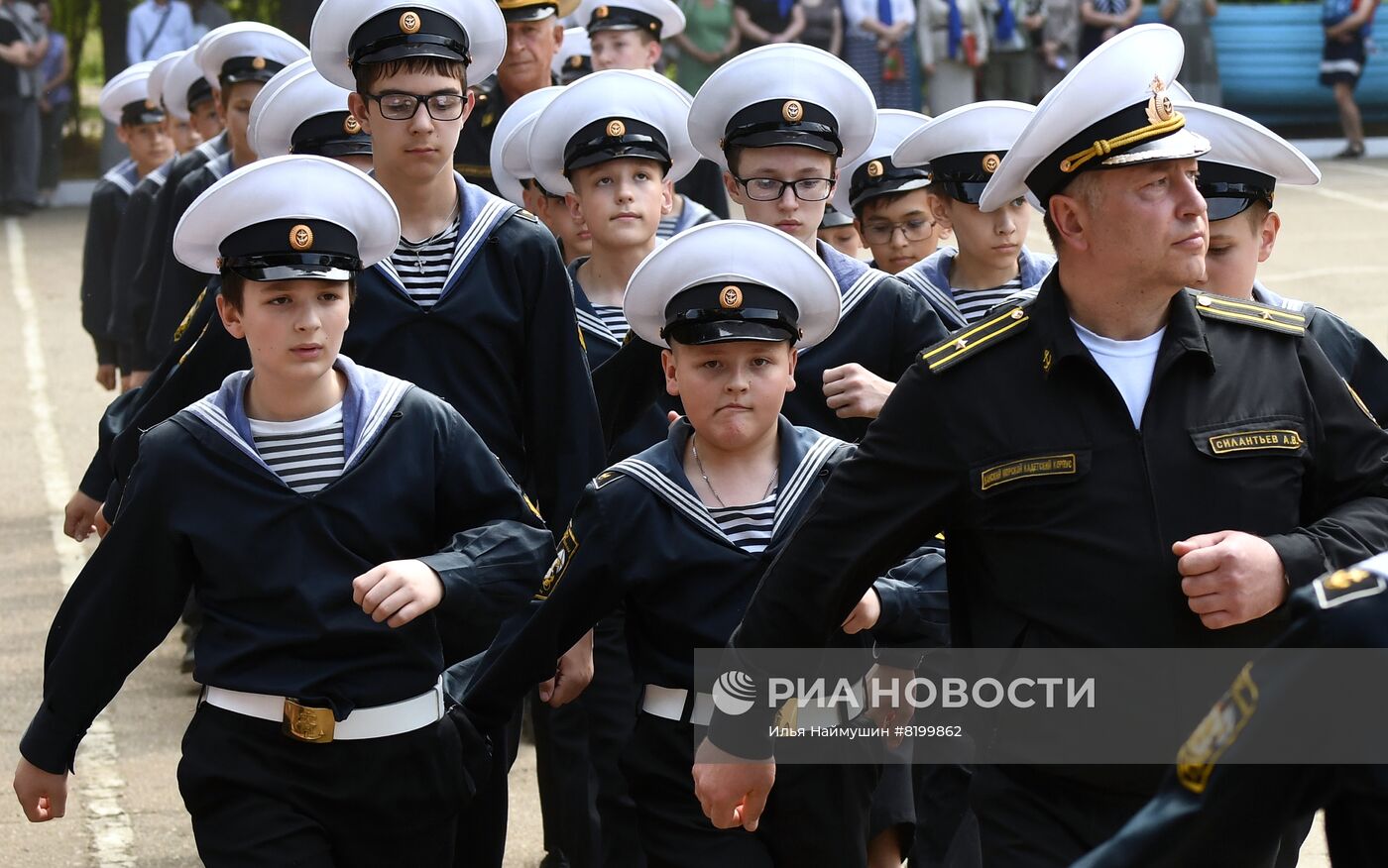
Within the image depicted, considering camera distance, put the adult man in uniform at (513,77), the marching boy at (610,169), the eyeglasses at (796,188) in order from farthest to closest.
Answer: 1. the adult man in uniform at (513,77)
2. the marching boy at (610,169)
3. the eyeglasses at (796,188)

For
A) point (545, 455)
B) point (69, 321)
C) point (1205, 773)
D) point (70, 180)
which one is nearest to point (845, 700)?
point (545, 455)

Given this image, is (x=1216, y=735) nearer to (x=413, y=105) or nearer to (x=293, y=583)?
(x=293, y=583)

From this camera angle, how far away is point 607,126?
664 cm

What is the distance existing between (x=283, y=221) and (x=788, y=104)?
75.4 inches

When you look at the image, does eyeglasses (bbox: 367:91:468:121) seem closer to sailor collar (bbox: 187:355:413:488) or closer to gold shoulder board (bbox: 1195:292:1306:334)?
sailor collar (bbox: 187:355:413:488)

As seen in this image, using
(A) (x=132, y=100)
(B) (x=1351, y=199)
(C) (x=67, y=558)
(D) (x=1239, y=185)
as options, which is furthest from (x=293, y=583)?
(B) (x=1351, y=199)

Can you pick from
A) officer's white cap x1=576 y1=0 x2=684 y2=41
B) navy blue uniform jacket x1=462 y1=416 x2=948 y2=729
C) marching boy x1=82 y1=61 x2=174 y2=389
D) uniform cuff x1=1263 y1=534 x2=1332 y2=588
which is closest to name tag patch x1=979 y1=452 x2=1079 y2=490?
uniform cuff x1=1263 y1=534 x2=1332 y2=588

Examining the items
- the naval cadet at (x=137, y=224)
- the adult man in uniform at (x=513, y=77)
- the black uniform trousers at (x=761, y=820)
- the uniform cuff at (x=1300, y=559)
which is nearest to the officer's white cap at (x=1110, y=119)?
the uniform cuff at (x=1300, y=559)

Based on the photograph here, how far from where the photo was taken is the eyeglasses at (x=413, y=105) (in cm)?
542

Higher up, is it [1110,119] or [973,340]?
[1110,119]

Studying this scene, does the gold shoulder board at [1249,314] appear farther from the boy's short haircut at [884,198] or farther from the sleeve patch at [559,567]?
the boy's short haircut at [884,198]

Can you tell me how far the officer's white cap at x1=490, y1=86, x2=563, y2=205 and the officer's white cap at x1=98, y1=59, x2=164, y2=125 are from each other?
11.2 feet

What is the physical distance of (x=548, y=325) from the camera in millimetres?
5434

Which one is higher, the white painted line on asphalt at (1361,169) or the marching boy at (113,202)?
the marching boy at (113,202)
